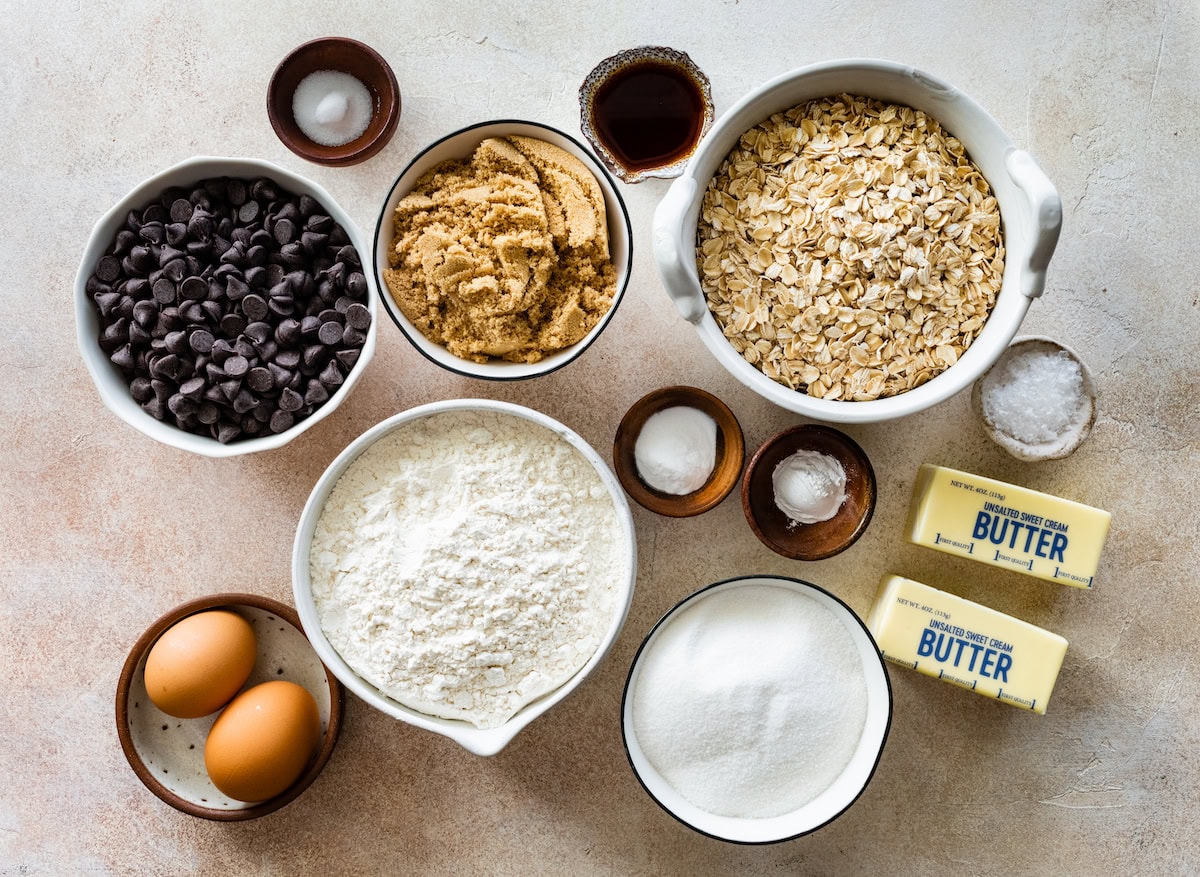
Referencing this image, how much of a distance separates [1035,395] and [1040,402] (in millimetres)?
13

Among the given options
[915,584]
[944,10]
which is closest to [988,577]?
[915,584]

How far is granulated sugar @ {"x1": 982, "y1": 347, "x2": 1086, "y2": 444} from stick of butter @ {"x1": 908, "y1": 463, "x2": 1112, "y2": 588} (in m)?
0.11

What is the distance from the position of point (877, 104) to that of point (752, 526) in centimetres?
65

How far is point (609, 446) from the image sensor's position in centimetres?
146

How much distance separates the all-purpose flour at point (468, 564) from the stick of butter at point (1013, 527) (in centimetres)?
51

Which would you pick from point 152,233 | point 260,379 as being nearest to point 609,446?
point 260,379

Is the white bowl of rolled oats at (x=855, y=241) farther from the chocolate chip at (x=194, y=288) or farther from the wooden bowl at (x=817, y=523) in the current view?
the chocolate chip at (x=194, y=288)

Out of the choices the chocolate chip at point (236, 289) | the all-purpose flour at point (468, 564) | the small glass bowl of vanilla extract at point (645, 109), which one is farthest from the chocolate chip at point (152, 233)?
the small glass bowl of vanilla extract at point (645, 109)

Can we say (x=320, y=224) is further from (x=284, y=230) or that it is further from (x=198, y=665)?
(x=198, y=665)

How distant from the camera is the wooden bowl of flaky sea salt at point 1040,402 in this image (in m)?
1.36

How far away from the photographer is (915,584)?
4.44 ft

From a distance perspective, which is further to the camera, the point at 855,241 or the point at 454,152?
the point at 454,152

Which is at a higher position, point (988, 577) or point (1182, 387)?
point (1182, 387)

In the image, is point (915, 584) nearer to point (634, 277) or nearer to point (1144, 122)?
point (634, 277)
